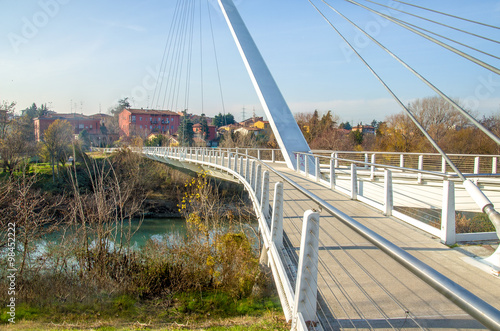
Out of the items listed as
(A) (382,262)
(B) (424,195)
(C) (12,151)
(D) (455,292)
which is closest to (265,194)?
(A) (382,262)

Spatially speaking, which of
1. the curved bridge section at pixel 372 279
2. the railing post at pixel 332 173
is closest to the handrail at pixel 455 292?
the curved bridge section at pixel 372 279

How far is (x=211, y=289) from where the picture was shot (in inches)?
365

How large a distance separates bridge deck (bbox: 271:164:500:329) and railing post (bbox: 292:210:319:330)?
0.12 m

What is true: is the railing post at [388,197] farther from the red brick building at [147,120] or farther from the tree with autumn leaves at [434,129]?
the red brick building at [147,120]

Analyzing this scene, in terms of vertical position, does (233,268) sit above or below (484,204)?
below

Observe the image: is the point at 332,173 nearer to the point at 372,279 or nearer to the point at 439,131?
the point at 372,279

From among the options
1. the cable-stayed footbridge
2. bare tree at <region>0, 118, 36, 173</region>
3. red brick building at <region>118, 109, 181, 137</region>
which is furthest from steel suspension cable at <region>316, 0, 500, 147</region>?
red brick building at <region>118, 109, 181, 137</region>

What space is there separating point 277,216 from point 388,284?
1389mm

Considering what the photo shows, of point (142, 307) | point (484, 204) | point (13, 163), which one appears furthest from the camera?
point (13, 163)

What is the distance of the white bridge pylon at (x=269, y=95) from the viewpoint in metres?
15.4

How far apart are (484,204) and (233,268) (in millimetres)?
7406

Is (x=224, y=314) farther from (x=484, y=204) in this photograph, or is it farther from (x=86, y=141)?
(x=86, y=141)

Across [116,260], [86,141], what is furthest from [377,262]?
[86,141]

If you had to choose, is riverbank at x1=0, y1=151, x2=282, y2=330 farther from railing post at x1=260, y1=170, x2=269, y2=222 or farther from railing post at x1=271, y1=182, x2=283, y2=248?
railing post at x1=271, y1=182, x2=283, y2=248
